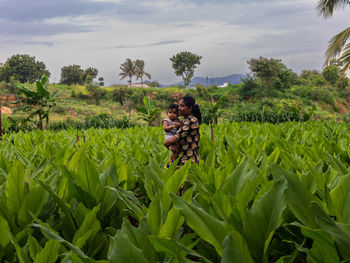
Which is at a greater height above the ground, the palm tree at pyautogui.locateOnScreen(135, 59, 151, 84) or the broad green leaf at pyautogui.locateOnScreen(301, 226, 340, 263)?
the palm tree at pyautogui.locateOnScreen(135, 59, 151, 84)

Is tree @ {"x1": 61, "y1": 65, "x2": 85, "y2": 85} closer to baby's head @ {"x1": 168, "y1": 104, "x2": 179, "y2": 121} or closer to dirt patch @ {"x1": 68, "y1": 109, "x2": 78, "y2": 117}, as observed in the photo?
dirt patch @ {"x1": 68, "y1": 109, "x2": 78, "y2": 117}

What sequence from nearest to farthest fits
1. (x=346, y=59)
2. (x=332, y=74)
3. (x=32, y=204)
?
1. (x=32, y=204)
2. (x=346, y=59)
3. (x=332, y=74)

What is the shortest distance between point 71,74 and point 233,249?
7944 cm

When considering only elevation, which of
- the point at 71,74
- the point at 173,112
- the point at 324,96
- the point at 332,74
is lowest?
the point at 324,96

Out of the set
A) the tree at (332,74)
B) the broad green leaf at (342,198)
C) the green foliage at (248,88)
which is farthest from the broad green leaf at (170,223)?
the tree at (332,74)

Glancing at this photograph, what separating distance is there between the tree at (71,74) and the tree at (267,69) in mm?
44435

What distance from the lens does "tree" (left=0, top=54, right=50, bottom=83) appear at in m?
63.5

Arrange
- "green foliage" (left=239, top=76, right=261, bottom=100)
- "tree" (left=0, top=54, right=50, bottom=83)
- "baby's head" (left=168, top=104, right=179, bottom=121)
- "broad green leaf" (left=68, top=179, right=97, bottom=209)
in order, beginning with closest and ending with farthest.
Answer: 1. "broad green leaf" (left=68, top=179, right=97, bottom=209)
2. "baby's head" (left=168, top=104, right=179, bottom=121)
3. "green foliage" (left=239, top=76, right=261, bottom=100)
4. "tree" (left=0, top=54, right=50, bottom=83)

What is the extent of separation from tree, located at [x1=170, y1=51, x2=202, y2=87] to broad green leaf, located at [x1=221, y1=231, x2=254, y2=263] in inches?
2856

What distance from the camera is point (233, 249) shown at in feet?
2.67

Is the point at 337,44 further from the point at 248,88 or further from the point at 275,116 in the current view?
the point at 248,88

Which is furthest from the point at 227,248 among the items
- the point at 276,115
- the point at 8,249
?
the point at 276,115

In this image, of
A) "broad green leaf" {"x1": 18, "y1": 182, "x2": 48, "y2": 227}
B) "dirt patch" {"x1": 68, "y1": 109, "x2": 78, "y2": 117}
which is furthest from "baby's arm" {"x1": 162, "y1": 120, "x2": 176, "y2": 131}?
"dirt patch" {"x1": 68, "y1": 109, "x2": 78, "y2": 117}

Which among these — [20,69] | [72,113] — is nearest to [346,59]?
[72,113]
